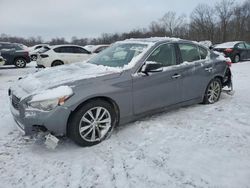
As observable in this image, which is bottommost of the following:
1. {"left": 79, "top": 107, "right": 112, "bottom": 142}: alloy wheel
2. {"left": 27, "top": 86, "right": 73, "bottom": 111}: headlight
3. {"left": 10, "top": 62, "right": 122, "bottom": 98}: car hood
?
{"left": 79, "top": 107, "right": 112, "bottom": 142}: alloy wheel

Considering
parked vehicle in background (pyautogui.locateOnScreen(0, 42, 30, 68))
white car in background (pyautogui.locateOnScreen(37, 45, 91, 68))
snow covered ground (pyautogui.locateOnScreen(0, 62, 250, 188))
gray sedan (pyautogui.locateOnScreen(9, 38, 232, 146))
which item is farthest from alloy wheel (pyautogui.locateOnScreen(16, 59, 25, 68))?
gray sedan (pyautogui.locateOnScreen(9, 38, 232, 146))

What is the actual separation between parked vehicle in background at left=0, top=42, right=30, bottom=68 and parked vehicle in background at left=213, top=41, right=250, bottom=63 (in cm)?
1154

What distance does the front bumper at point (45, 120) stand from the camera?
3.84 m

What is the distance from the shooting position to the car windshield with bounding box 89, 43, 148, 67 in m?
4.98

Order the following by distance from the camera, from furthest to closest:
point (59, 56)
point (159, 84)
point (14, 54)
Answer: point (14, 54), point (59, 56), point (159, 84)

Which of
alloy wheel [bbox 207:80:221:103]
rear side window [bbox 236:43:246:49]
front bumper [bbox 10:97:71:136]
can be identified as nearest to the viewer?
front bumper [bbox 10:97:71:136]

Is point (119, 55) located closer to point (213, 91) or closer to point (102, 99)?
point (102, 99)

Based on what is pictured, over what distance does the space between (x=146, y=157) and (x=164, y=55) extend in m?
2.18

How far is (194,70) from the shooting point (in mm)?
5648

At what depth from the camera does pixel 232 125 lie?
4898mm

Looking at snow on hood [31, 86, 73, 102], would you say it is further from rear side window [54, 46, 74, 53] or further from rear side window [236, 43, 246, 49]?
rear side window [236, 43, 246, 49]

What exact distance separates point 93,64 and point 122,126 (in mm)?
1285

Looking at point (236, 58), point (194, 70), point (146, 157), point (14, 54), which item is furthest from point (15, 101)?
point (236, 58)

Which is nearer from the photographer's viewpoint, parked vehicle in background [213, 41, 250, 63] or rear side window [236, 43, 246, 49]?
parked vehicle in background [213, 41, 250, 63]
